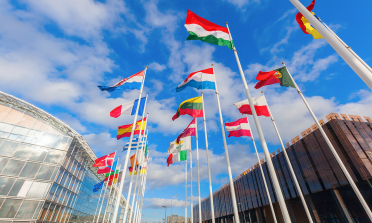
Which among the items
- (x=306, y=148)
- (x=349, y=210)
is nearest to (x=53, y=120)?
(x=306, y=148)

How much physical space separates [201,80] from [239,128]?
6.98 metres

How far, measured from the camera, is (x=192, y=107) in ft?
53.9

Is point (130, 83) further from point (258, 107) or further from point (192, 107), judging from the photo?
point (258, 107)

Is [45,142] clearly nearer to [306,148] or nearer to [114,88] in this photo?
[114,88]

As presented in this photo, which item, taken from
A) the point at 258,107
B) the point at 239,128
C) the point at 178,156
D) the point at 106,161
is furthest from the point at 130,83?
the point at 106,161

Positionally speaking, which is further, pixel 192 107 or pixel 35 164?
pixel 35 164

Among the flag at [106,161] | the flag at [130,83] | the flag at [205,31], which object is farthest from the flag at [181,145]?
the flag at [205,31]

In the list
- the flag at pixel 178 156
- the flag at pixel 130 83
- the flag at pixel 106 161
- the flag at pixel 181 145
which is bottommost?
the flag at pixel 178 156

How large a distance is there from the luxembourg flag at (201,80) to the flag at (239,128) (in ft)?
20.0

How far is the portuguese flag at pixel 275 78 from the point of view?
43.4ft

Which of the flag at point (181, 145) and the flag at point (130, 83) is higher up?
the flag at point (130, 83)

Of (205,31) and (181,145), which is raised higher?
(205,31)

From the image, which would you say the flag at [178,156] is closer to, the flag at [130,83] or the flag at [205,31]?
the flag at [130,83]

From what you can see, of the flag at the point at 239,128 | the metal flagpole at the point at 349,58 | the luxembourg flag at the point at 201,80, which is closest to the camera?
the metal flagpole at the point at 349,58
